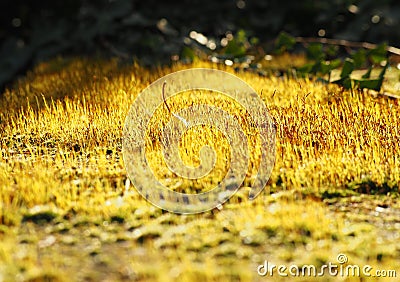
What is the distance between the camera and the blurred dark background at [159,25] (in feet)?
23.7

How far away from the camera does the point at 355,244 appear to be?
265 cm

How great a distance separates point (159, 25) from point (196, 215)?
4774mm

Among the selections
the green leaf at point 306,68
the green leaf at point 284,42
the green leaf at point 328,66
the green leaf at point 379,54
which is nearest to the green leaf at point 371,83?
the green leaf at point 328,66

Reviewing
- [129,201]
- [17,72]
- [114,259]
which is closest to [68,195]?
[129,201]

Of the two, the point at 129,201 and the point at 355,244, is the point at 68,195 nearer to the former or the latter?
the point at 129,201

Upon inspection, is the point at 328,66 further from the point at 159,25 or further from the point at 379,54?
the point at 159,25

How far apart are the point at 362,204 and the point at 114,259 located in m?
1.31

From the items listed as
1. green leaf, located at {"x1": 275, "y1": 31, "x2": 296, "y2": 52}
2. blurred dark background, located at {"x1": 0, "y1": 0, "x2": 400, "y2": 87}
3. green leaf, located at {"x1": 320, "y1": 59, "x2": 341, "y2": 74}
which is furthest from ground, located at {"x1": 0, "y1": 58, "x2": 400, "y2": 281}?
blurred dark background, located at {"x1": 0, "y1": 0, "x2": 400, "y2": 87}

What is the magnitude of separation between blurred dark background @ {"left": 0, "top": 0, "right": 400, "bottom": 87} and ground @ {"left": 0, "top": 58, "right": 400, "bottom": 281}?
2762 mm

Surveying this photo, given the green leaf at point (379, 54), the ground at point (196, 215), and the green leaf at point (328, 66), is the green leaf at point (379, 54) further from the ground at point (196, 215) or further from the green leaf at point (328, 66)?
the ground at point (196, 215)

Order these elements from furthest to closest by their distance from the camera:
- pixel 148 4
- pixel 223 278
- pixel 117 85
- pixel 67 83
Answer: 1. pixel 148 4
2. pixel 67 83
3. pixel 117 85
4. pixel 223 278

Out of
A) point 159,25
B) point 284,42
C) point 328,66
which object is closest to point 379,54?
point 328,66

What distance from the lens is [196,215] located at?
9.60 feet

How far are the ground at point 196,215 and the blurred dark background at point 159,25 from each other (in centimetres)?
276
